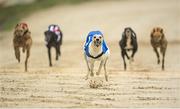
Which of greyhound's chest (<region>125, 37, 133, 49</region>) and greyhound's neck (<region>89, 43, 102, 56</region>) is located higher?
greyhound's chest (<region>125, 37, 133, 49</region>)

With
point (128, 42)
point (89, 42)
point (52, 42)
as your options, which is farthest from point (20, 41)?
point (128, 42)

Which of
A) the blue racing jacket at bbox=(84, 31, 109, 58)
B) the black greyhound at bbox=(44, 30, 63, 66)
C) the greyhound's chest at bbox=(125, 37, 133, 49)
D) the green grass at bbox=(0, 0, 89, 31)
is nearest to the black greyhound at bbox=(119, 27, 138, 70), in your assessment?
the greyhound's chest at bbox=(125, 37, 133, 49)

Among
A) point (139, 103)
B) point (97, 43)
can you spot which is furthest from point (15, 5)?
point (139, 103)

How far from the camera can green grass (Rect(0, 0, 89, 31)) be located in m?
5.97

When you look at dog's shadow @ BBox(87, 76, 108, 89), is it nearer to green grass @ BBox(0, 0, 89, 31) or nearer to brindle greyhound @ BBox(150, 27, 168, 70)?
brindle greyhound @ BBox(150, 27, 168, 70)

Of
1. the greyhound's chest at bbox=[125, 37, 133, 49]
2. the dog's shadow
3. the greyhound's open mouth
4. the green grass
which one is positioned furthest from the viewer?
the green grass

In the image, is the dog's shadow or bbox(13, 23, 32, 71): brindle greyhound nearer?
the dog's shadow

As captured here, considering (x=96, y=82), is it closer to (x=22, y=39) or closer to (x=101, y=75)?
(x=101, y=75)

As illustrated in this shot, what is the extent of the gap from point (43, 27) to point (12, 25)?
258 mm

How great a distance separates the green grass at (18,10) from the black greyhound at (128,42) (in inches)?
25.2

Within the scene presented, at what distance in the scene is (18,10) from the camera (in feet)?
20.1

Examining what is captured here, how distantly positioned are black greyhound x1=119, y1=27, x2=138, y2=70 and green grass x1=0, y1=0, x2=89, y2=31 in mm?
640

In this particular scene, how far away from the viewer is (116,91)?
5.53 metres

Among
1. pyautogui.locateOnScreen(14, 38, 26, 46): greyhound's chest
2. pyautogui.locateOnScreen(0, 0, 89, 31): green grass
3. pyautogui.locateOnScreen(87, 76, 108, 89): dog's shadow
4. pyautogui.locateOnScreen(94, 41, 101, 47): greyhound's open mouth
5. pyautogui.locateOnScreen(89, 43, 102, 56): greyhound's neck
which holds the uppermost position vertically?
pyautogui.locateOnScreen(0, 0, 89, 31): green grass
